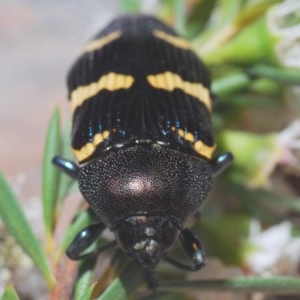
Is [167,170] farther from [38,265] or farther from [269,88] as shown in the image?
[269,88]

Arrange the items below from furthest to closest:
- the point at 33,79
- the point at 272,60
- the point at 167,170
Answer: the point at 33,79 → the point at 272,60 → the point at 167,170

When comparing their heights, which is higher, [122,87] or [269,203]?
[122,87]

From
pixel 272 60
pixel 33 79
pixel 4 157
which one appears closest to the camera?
pixel 272 60

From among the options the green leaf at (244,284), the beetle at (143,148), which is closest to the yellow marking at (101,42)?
the beetle at (143,148)

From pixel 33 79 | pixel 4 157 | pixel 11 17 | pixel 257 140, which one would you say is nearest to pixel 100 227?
pixel 257 140

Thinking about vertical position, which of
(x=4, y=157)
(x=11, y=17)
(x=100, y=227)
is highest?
(x=100, y=227)

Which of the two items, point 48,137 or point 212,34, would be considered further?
point 212,34

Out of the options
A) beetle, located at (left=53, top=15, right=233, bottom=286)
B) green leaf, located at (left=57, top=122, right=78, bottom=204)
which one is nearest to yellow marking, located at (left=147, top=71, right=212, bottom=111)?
beetle, located at (left=53, top=15, right=233, bottom=286)
